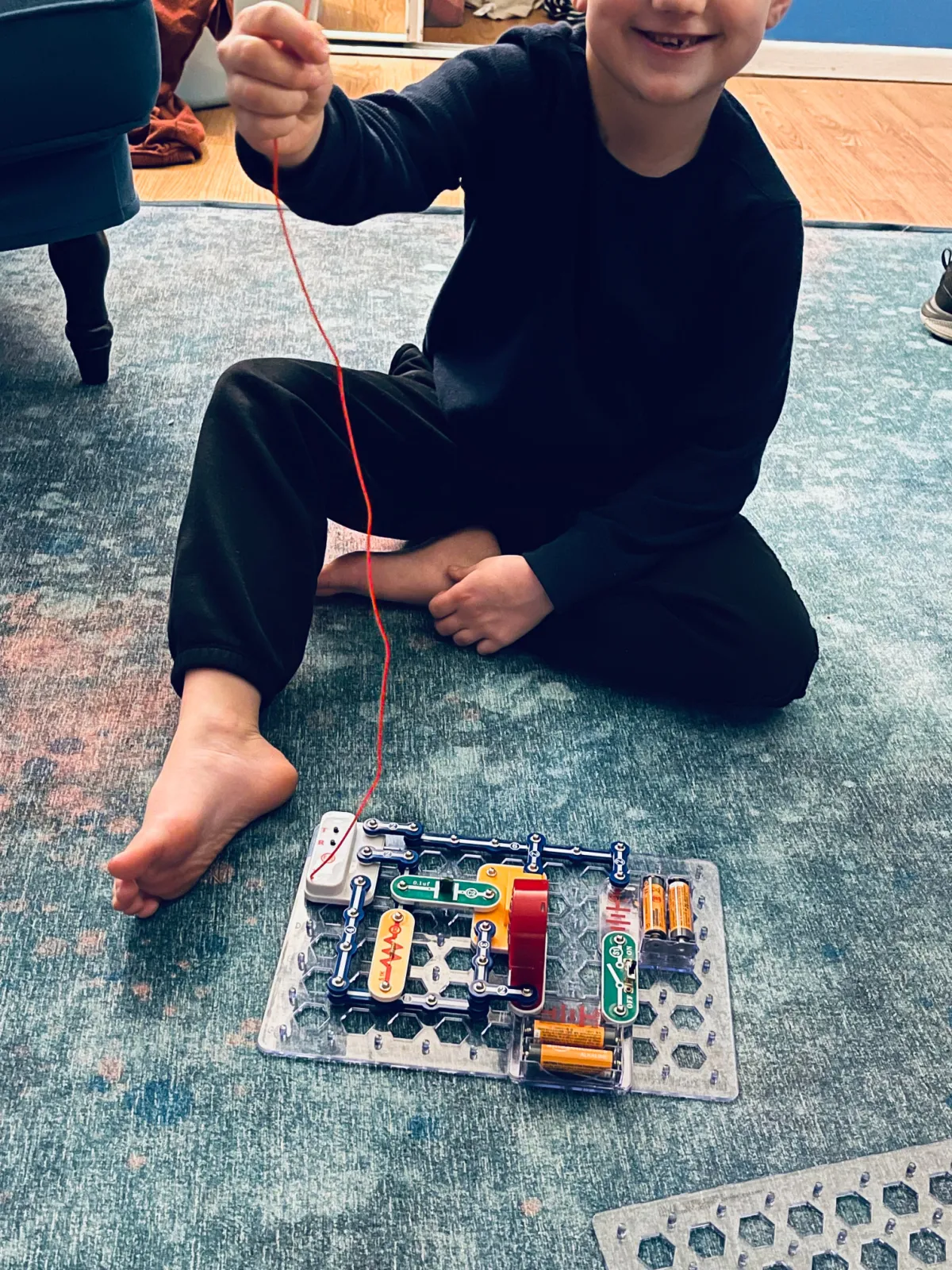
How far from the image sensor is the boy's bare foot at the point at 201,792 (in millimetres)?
760

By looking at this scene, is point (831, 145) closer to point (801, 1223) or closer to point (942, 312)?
point (942, 312)

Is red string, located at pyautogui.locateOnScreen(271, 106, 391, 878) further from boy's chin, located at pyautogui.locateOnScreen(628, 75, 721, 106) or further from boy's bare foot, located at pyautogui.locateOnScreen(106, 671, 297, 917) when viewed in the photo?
boy's chin, located at pyautogui.locateOnScreen(628, 75, 721, 106)

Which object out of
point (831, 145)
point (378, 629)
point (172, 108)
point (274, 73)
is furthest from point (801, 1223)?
point (831, 145)

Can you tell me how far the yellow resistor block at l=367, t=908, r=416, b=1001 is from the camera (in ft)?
2.44

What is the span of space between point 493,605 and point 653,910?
31cm

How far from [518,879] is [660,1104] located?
0.51 feet

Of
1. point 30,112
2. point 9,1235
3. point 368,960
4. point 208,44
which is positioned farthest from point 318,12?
point 9,1235

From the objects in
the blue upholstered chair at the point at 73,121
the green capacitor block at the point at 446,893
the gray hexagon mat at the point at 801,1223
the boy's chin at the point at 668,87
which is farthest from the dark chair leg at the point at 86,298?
the gray hexagon mat at the point at 801,1223

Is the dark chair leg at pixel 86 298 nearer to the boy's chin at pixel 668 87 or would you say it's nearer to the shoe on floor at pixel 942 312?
the boy's chin at pixel 668 87

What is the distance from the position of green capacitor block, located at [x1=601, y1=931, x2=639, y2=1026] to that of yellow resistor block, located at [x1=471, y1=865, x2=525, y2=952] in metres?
0.07

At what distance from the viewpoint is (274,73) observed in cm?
65

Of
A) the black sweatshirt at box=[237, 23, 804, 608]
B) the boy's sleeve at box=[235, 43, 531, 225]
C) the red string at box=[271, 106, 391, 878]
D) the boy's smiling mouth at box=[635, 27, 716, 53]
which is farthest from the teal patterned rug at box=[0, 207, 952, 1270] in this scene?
the boy's smiling mouth at box=[635, 27, 716, 53]

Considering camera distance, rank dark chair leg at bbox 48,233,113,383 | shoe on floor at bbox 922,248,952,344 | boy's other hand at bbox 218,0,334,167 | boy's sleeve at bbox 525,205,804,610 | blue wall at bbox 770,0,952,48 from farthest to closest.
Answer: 1. blue wall at bbox 770,0,952,48
2. shoe on floor at bbox 922,248,952,344
3. dark chair leg at bbox 48,233,113,383
4. boy's sleeve at bbox 525,205,804,610
5. boy's other hand at bbox 218,0,334,167

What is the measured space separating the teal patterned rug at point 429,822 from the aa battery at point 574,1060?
0.06 feet
